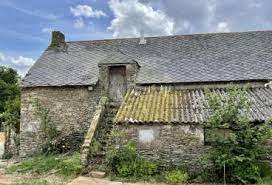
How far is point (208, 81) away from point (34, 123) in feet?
32.7

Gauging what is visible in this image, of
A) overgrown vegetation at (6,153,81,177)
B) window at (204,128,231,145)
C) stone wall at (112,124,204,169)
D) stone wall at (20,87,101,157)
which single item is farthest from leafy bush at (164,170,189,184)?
stone wall at (20,87,101,157)

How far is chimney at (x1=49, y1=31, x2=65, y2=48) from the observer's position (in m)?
22.7

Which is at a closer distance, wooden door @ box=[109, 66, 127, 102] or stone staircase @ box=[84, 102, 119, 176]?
stone staircase @ box=[84, 102, 119, 176]

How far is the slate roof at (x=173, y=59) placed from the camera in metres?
18.0

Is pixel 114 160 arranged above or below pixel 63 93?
below

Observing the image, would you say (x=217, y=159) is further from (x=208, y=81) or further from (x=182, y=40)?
(x=182, y=40)

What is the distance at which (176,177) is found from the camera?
1199 centimetres

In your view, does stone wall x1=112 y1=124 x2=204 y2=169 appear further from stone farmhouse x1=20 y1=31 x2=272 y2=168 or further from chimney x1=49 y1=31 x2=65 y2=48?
chimney x1=49 y1=31 x2=65 y2=48

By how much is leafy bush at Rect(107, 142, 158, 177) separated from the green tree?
2353mm

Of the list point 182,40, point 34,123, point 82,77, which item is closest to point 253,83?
point 182,40

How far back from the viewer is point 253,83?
1719cm

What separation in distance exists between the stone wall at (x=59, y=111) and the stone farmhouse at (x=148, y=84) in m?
0.05

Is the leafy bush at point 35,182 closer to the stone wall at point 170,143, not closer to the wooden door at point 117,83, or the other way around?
the stone wall at point 170,143

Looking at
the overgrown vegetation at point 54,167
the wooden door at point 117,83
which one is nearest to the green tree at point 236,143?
the overgrown vegetation at point 54,167
